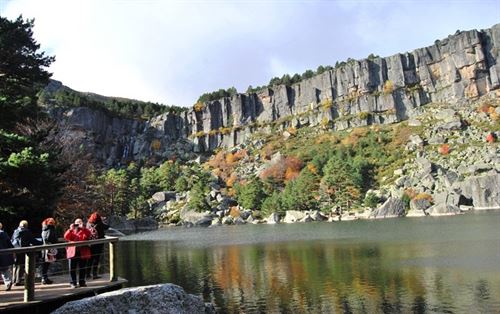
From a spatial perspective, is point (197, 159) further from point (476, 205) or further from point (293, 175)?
point (476, 205)

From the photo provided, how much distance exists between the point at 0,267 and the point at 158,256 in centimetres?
3260

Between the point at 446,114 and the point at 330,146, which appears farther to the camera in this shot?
the point at 330,146

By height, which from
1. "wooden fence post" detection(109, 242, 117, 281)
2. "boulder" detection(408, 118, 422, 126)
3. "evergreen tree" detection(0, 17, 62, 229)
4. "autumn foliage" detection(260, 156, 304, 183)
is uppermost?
"boulder" detection(408, 118, 422, 126)

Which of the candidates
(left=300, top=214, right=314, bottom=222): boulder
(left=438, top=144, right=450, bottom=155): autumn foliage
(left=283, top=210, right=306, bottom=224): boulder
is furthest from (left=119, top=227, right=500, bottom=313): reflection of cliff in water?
(left=438, top=144, right=450, bottom=155): autumn foliage

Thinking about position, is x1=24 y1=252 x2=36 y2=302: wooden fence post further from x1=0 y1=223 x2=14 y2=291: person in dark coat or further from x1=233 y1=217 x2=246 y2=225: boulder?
x1=233 y1=217 x2=246 y2=225: boulder

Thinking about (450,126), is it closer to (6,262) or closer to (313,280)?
(313,280)

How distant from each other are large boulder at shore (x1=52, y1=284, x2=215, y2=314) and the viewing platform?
54cm

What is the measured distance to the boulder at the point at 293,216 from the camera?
97.5 meters

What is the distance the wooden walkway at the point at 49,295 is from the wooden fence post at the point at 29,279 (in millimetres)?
145

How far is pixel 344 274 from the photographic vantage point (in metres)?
28.5

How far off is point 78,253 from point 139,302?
8.46 ft

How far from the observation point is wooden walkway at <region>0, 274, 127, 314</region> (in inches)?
430

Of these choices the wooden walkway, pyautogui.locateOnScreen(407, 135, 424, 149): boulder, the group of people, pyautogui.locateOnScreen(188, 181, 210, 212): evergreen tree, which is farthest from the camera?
pyautogui.locateOnScreen(407, 135, 424, 149): boulder

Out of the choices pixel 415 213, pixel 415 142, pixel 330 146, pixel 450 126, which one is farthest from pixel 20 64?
pixel 330 146
